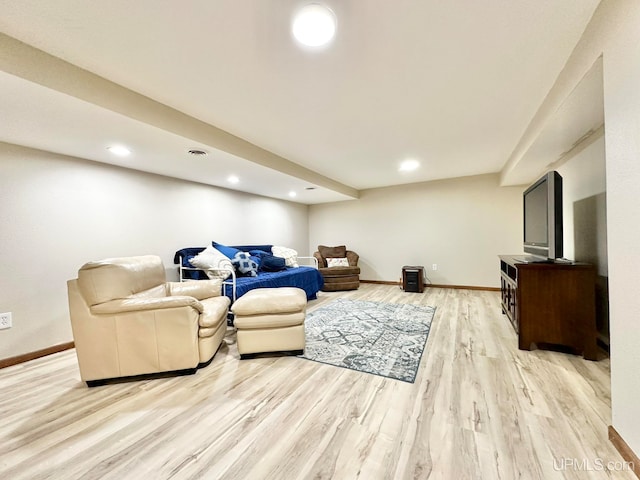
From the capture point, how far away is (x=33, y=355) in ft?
7.77

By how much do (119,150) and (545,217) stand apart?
4210mm

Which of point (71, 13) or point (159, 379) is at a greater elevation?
point (71, 13)

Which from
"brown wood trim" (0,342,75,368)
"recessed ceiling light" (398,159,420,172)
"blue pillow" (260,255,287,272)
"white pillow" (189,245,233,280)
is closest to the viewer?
"brown wood trim" (0,342,75,368)

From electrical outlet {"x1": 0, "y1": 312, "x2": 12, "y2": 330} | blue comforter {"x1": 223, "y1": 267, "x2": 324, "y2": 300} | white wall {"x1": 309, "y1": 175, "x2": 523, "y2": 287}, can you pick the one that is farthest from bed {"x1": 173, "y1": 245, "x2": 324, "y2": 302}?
white wall {"x1": 309, "y1": 175, "x2": 523, "y2": 287}

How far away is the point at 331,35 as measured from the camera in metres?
1.38

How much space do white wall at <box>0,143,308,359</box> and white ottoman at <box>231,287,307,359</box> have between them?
1.91m

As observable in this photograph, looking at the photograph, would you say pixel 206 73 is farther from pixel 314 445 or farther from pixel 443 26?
pixel 314 445

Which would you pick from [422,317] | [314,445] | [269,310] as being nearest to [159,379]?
[269,310]

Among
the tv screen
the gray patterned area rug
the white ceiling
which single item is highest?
the white ceiling

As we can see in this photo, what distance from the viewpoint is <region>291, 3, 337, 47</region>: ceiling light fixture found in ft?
4.09

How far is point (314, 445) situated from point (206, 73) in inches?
92.0

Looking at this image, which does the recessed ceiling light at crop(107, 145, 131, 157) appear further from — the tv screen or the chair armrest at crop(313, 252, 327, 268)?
the tv screen

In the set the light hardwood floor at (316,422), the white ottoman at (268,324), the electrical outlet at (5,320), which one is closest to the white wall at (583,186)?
the light hardwood floor at (316,422)

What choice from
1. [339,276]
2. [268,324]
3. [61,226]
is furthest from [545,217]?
[61,226]
